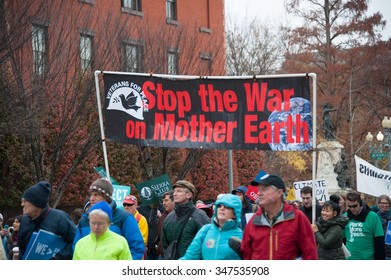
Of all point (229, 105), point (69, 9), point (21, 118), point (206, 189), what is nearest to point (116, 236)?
point (229, 105)

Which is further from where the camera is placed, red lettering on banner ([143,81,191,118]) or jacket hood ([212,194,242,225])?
red lettering on banner ([143,81,191,118])

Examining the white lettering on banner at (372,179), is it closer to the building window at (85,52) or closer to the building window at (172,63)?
the building window at (85,52)

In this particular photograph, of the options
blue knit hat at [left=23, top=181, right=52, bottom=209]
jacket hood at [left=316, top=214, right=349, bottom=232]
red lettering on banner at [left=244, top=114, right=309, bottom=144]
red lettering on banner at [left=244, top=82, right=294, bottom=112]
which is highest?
red lettering on banner at [left=244, top=82, right=294, bottom=112]

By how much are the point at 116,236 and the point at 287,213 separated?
1.57m

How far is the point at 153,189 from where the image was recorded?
50.0 ft

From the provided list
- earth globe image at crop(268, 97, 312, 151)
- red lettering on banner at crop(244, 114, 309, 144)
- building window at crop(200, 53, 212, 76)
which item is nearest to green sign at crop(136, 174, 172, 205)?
red lettering on banner at crop(244, 114, 309, 144)

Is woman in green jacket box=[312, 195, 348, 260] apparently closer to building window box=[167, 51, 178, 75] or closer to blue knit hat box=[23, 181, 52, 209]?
blue knit hat box=[23, 181, 52, 209]

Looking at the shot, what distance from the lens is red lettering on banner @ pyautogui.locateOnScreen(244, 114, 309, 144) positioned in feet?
37.4

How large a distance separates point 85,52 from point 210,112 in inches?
576

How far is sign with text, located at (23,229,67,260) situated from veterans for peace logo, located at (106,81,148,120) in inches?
167

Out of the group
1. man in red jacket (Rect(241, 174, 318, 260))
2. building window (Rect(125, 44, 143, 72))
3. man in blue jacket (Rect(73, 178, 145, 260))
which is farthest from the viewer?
building window (Rect(125, 44, 143, 72))

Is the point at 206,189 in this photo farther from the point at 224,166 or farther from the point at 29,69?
the point at 29,69

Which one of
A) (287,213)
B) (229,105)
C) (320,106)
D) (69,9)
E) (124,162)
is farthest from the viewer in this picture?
(320,106)
